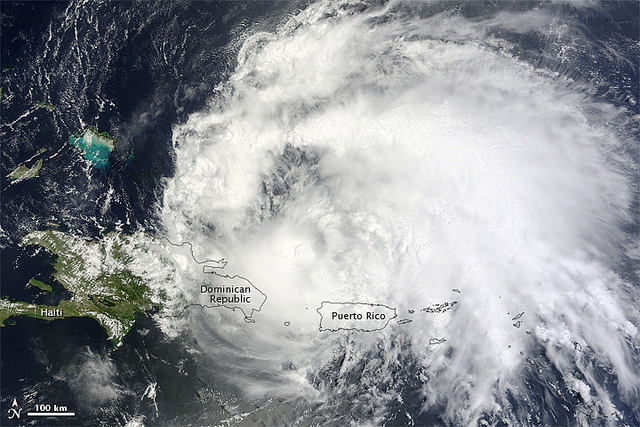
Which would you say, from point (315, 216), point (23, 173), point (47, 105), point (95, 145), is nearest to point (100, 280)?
point (23, 173)

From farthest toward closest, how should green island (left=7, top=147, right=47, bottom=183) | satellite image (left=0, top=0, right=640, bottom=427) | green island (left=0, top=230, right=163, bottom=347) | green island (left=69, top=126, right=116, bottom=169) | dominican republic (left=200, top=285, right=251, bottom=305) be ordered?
green island (left=69, top=126, right=116, bottom=169)
green island (left=7, top=147, right=47, bottom=183)
green island (left=0, top=230, right=163, bottom=347)
dominican republic (left=200, top=285, right=251, bottom=305)
satellite image (left=0, top=0, right=640, bottom=427)

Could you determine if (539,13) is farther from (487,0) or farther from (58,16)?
(58,16)

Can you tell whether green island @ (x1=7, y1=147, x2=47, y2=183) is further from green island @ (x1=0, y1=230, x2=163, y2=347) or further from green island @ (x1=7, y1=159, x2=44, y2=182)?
green island @ (x1=0, y1=230, x2=163, y2=347)

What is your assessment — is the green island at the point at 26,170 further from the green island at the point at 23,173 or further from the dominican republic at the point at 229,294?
the dominican republic at the point at 229,294

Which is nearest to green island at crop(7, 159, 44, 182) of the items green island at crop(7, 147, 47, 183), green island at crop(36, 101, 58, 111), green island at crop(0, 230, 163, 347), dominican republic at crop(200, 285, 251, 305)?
green island at crop(7, 147, 47, 183)

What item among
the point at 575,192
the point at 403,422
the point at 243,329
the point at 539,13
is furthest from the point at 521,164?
the point at 243,329

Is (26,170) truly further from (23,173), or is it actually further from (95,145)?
(95,145)
